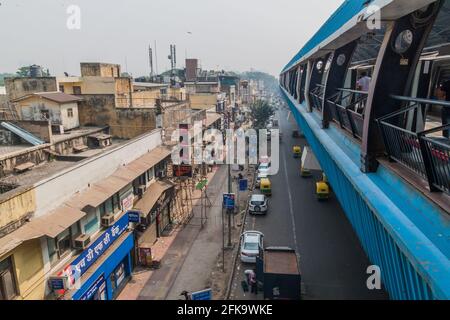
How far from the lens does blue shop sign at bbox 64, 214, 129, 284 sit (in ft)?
33.9

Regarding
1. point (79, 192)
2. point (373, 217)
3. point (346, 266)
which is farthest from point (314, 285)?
point (373, 217)

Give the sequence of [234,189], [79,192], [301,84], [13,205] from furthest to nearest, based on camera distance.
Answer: [234,189]
[301,84]
[79,192]
[13,205]

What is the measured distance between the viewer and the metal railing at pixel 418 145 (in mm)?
3170

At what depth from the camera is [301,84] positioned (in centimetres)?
1730

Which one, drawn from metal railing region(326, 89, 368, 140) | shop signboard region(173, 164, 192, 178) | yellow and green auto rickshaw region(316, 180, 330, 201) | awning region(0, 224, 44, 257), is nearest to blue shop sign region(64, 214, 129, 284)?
awning region(0, 224, 44, 257)

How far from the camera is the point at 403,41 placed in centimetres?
418

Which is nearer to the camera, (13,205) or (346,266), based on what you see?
(13,205)

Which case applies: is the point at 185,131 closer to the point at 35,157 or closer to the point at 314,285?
the point at 35,157

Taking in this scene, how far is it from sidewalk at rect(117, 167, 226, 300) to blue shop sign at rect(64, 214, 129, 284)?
2289 mm

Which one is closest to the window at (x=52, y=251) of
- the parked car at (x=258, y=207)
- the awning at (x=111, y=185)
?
the awning at (x=111, y=185)

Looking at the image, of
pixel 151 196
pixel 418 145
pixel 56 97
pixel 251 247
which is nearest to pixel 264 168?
pixel 251 247

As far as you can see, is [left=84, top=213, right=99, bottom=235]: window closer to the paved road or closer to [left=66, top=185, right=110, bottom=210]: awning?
[left=66, top=185, right=110, bottom=210]: awning

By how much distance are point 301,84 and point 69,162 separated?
1096cm
